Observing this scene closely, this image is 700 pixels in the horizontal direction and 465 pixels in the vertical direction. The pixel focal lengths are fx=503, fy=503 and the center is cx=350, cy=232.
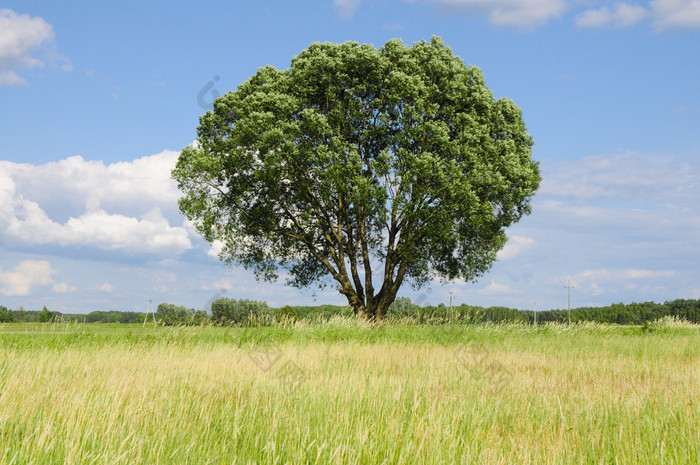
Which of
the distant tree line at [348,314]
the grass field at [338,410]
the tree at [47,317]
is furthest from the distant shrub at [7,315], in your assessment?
the grass field at [338,410]

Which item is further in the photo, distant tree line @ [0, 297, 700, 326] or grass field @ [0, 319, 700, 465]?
distant tree line @ [0, 297, 700, 326]

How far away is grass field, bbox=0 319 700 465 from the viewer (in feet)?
14.8

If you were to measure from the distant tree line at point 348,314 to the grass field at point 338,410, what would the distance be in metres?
6.96

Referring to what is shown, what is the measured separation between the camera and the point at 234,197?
2694cm

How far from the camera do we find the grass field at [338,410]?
451cm

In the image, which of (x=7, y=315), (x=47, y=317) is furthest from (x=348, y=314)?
(x=7, y=315)

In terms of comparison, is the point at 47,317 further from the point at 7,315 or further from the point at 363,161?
the point at 7,315

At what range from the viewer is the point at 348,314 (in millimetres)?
28484

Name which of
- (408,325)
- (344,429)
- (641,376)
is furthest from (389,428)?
(408,325)

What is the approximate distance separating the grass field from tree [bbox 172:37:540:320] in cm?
1090

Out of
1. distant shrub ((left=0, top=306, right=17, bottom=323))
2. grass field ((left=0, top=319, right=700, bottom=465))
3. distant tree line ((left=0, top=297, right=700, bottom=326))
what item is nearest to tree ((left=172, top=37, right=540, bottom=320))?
distant tree line ((left=0, top=297, right=700, bottom=326))

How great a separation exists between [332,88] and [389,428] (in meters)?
21.7

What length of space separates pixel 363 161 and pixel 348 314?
354 inches

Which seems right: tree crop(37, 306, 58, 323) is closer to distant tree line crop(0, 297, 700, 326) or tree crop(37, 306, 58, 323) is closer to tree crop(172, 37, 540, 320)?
distant tree line crop(0, 297, 700, 326)
